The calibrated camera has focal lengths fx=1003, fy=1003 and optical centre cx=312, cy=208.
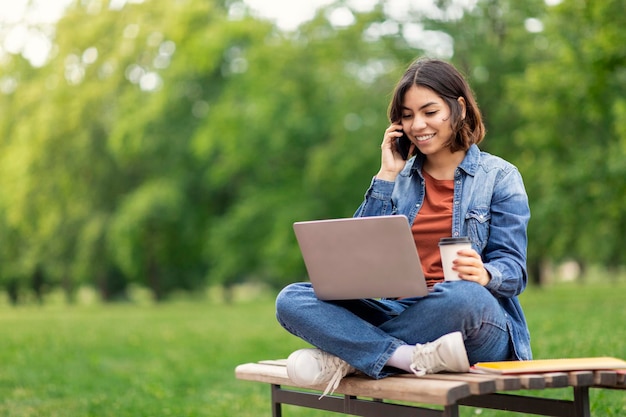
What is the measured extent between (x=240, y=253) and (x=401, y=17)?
8.98 metres

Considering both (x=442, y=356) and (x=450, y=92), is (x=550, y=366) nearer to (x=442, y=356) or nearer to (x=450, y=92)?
(x=442, y=356)

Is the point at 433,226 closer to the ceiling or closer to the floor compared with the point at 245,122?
closer to the floor

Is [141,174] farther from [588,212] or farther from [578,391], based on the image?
[578,391]

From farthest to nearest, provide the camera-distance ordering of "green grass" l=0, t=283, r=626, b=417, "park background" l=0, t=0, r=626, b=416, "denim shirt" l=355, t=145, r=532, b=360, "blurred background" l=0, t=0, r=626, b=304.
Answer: "blurred background" l=0, t=0, r=626, b=304 → "park background" l=0, t=0, r=626, b=416 → "green grass" l=0, t=283, r=626, b=417 → "denim shirt" l=355, t=145, r=532, b=360

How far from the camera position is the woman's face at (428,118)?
411 centimetres

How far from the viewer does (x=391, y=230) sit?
3.53 meters

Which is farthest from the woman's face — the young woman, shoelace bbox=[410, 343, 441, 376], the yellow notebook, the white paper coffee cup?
the yellow notebook

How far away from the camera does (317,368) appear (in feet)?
12.6

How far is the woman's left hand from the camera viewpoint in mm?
3600

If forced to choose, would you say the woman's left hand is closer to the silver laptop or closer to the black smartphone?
the silver laptop

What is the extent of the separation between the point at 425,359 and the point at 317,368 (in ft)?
1.56

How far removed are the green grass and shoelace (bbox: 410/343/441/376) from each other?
7.61 ft

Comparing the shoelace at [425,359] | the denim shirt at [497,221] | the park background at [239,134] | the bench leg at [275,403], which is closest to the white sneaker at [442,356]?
the shoelace at [425,359]

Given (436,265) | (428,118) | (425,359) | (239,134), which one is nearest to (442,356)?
(425,359)
